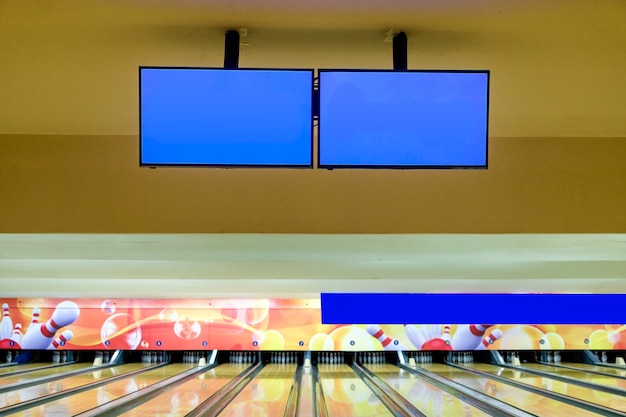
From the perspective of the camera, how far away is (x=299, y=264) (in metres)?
3.49

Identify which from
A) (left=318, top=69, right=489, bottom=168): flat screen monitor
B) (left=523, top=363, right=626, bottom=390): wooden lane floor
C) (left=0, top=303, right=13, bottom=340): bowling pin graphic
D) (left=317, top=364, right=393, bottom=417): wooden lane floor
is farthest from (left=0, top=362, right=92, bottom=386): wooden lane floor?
(left=523, top=363, right=626, bottom=390): wooden lane floor

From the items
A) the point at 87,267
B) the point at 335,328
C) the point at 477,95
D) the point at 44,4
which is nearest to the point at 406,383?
the point at 335,328

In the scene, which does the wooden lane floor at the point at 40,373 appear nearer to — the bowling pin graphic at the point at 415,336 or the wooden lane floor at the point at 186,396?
the wooden lane floor at the point at 186,396

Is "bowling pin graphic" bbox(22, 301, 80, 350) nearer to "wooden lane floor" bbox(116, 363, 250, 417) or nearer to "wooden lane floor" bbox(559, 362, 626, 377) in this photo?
"wooden lane floor" bbox(116, 363, 250, 417)

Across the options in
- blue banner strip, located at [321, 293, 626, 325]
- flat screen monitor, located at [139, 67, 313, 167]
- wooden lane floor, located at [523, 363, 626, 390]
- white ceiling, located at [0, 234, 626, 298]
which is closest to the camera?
flat screen monitor, located at [139, 67, 313, 167]

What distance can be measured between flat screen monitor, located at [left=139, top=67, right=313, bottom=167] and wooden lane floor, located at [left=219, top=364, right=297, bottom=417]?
6.95 ft

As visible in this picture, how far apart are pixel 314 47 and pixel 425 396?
2965 mm

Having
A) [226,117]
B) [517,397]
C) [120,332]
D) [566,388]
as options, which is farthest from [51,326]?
[226,117]

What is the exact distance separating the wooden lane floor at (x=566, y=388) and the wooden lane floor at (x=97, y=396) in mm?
3194

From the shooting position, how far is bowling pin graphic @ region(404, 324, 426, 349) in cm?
606

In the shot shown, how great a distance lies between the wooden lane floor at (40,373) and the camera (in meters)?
4.84

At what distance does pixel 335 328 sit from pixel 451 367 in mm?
1339

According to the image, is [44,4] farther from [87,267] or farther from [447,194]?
[87,267]

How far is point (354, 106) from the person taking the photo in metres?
1.66
